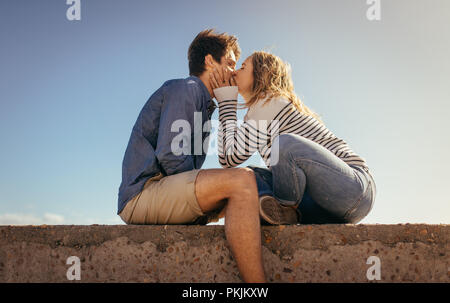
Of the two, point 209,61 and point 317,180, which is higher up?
point 209,61

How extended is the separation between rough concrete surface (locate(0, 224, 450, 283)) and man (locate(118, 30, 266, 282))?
150 millimetres

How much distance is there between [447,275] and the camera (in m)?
2.34

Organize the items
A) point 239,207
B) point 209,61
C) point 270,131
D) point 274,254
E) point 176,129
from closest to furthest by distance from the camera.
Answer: point 239,207 < point 274,254 < point 176,129 < point 270,131 < point 209,61

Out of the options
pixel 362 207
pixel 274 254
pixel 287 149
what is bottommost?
pixel 274 254

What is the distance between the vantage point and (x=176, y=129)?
253 centimetres

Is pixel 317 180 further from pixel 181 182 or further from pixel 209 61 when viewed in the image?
pixel 209 61

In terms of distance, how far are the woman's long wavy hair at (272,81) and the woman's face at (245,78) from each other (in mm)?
39

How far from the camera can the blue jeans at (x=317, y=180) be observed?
2.39 meters

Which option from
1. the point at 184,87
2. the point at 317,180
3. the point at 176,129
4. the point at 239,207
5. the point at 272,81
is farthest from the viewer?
the point at 272,81

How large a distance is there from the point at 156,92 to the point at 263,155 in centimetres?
98

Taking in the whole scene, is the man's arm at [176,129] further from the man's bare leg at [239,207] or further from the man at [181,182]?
the man's bare leg at [239,207]

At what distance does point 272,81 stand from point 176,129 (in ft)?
3.50
